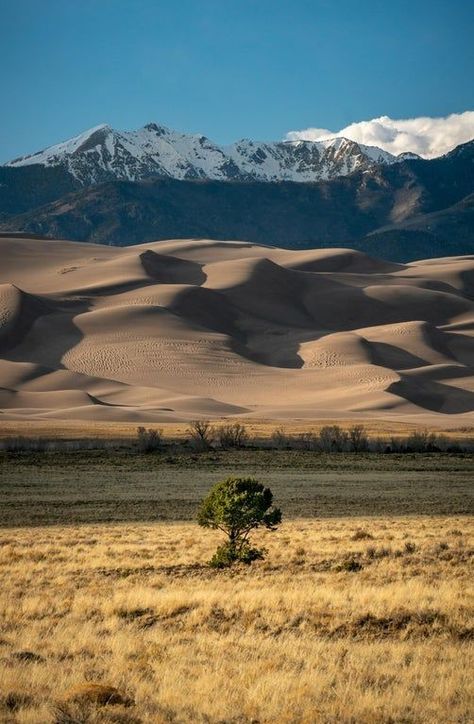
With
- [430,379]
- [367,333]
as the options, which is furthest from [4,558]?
[367,333]

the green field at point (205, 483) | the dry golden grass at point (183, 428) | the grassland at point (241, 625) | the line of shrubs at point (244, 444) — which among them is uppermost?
the dry golden grass at point (183, 428)

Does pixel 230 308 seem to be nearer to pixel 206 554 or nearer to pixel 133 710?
pixel 206 554

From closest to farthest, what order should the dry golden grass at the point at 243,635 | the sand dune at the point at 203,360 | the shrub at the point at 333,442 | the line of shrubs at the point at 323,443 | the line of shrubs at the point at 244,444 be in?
the dry golden grass at the point at 243,635
the line of shrubs at the point at 244,444
the line of shrubs at the point at 323,443
the shrub at the point at 333,442
the sand dune at the point at 203,360

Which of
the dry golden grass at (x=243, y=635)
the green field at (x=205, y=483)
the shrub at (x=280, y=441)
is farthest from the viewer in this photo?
the shrub at (x=280, y=441)

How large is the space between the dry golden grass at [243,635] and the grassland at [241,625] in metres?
0.03

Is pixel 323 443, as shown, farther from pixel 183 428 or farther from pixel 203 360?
pixel 203 360

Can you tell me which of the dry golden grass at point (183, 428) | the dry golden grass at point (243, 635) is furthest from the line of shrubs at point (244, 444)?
the dry golden grass at point (243, 635)

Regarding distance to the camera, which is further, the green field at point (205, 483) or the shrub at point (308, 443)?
the shrub at point (308, 443)

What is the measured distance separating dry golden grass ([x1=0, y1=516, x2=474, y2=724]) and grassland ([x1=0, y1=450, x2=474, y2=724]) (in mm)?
26

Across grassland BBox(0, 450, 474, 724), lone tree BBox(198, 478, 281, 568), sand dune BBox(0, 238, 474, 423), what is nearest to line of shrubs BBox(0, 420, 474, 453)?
sand dune BBox(0, 238, 474, 423)

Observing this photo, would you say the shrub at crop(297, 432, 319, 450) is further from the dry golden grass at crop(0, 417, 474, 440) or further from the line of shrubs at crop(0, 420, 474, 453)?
the dry golden grass at crop(0, 417, 474, 440)

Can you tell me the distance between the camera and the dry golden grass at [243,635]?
8875 mm

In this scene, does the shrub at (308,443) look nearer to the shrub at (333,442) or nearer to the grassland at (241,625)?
the shrub at (333,442)

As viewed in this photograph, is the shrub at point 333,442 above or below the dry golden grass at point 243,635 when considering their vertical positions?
above
